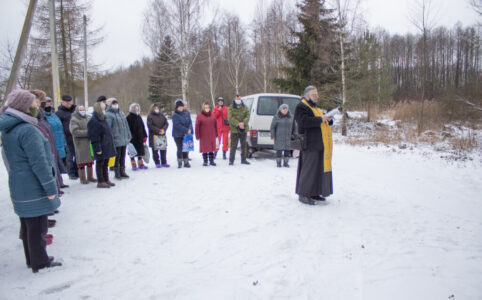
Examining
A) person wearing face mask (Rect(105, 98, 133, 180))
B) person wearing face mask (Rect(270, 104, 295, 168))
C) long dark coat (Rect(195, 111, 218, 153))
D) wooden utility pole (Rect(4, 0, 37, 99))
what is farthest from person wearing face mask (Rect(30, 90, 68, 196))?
person wearing face mask (Rect(270, 104, 295, 168))

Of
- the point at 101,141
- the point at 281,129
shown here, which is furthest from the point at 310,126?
the point at 101,141

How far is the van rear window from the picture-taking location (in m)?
9.01

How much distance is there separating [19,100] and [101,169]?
3352 mm

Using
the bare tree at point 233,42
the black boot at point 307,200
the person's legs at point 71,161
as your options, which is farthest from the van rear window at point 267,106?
the bare tree at point 233,42

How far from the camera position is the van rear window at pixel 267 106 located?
9.01 meters

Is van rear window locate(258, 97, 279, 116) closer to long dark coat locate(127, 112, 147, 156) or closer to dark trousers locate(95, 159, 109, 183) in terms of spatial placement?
long dark coat locate(127, 112, 147, 156)

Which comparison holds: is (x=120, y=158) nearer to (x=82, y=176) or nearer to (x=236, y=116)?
(x=82, y=176)

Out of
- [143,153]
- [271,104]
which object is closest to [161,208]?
[143,153]

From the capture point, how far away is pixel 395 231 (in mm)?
3963

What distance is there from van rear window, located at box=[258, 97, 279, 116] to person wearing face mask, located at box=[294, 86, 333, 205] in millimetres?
4071

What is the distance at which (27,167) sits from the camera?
294cm

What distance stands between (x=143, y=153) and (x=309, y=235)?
5.53 m

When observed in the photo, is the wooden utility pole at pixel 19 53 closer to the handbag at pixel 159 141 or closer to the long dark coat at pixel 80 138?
the long dark coat at pixel 80 138

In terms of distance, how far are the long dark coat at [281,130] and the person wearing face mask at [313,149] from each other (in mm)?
2839
